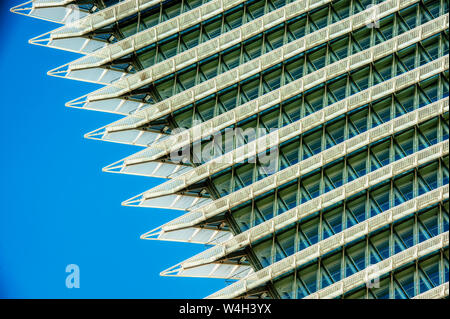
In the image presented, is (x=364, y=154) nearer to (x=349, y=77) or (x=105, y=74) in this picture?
(x=349, y=77)

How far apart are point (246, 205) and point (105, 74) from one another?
14.7 metres

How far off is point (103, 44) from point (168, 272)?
17.2 metres

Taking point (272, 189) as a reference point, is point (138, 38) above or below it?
above

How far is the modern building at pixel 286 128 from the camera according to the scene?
223ft

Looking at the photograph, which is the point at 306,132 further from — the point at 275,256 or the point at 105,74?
the point at 105,74

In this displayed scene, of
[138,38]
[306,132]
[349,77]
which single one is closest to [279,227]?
[306,132]

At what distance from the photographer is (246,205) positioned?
70.9m

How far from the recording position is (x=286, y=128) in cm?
7112

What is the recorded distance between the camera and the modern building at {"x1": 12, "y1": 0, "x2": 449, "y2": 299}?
6788cm

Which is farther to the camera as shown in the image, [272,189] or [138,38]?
[138,38]

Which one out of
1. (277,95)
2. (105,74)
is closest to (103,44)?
(105,74)
